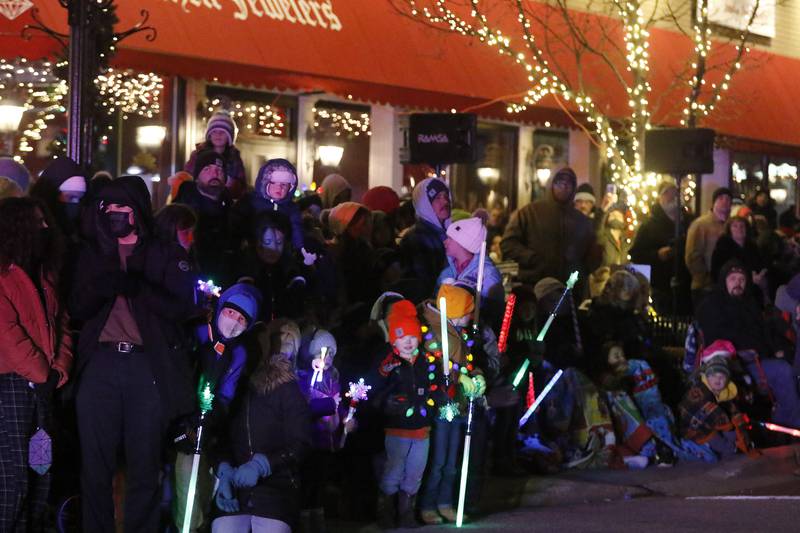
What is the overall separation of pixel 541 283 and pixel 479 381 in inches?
120

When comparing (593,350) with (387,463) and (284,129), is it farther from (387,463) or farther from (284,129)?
(284,129)

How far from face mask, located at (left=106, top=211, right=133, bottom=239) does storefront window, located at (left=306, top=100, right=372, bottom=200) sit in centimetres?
1238

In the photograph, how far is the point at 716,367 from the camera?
12.6m

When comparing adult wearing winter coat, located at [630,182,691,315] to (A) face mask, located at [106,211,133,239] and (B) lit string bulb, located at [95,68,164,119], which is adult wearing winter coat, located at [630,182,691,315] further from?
(A) face mask, located at [106,211,133,239]

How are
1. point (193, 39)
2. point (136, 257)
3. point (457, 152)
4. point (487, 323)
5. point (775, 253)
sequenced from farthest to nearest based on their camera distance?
1. point (775, 253)
2. point (193, 39)
3. point (457, 152)
4. point (487, 323)
5. point (136, 257)

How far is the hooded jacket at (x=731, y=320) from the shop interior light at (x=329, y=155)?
790 centimetres

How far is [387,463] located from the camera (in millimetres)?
9258

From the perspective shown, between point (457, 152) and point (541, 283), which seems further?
point (457, 152)

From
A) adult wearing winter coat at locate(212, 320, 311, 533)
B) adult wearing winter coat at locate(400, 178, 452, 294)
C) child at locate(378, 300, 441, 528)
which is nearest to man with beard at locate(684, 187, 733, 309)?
adult wearing winter coat at locate(400, 178, 452, 294)

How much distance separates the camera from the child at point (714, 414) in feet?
41.2

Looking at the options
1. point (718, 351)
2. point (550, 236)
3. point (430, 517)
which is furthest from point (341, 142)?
point (430, 517)

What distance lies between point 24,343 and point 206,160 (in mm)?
3043

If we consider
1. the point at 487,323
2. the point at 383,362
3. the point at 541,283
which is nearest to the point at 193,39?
the point at 541,283

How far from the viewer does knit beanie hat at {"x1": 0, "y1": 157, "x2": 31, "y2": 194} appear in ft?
31.7
